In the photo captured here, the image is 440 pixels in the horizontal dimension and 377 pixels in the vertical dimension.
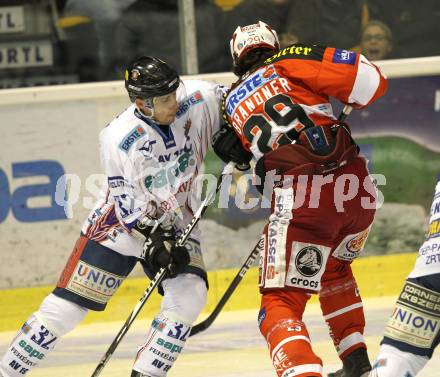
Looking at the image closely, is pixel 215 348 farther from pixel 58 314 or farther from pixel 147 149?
pixel 147 149

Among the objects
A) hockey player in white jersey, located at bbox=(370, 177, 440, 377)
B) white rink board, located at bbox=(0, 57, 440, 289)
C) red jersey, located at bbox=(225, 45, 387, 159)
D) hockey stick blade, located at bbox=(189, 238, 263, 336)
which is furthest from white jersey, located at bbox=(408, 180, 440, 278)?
white rink board, located at bbox=(0, 57, 440, 289)

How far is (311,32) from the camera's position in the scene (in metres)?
6.74

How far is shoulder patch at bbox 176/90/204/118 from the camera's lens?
4657 mm

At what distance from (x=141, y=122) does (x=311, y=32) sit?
93.1 inches

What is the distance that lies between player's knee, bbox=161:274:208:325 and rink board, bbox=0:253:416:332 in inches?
70.6

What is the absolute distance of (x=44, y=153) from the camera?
6.36 meters

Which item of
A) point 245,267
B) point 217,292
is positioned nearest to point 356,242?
point 245,267

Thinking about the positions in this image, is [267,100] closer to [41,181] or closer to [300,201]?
[300,201]

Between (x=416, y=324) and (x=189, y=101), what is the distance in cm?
166

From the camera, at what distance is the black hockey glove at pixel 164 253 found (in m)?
4.48

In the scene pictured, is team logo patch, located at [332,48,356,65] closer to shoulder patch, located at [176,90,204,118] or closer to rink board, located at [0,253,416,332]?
shoulder patch, located at [176,90,204,118]

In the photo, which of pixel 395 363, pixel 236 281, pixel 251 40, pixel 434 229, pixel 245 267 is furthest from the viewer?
pixel 236 281

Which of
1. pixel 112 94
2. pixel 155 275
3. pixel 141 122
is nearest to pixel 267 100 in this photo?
pixel 141 122

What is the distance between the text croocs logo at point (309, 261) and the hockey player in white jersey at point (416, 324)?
78cm
